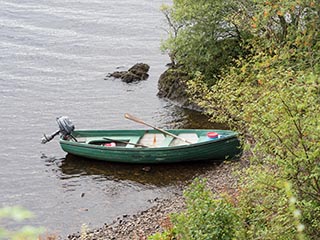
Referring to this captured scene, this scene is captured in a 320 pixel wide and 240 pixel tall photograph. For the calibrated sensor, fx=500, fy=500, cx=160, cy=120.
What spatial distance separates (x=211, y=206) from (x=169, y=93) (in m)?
19.2

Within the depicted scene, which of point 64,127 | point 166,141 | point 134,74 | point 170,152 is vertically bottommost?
point 170,152

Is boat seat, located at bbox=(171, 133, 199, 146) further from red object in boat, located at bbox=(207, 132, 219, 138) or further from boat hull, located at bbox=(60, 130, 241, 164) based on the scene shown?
boat hull, located at bbox=(60, 130, 241, 164)

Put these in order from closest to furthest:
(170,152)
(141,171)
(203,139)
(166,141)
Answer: (170,152) < (141,171) < (203,139) < (166,141)

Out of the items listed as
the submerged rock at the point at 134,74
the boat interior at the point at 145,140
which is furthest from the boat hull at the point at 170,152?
the submerged rock at the point at 134,74

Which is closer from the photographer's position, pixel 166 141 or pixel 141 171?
pixel 141 171

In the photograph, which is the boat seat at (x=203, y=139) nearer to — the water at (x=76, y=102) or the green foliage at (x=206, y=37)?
the water at (x=76, y=102)

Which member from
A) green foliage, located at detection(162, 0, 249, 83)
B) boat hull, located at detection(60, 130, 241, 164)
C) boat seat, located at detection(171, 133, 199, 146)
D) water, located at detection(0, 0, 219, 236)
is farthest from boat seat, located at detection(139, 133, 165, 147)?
green foliage, located at detection(162, 0, 249, 83)

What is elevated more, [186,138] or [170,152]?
[186,138]

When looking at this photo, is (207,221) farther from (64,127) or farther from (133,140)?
(64,127)

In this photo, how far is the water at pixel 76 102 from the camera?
61.6 feet

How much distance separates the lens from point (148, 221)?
16188mm

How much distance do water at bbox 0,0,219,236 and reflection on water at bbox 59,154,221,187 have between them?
42 mm

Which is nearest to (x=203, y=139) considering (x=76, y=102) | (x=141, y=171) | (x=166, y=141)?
(x=166, y=141)

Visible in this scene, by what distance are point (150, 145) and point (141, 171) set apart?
1.28 metres
